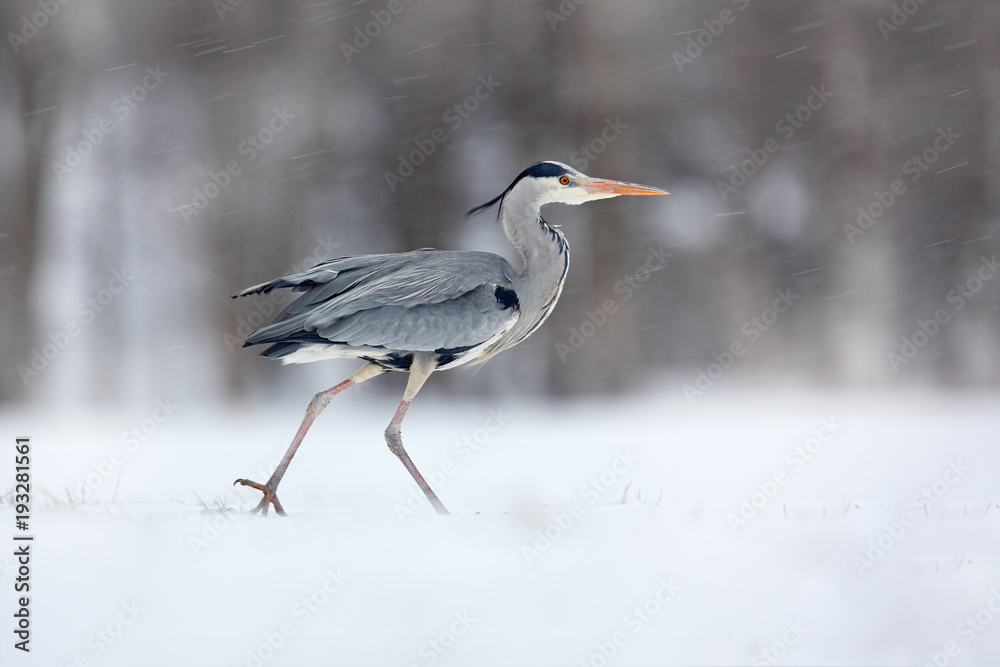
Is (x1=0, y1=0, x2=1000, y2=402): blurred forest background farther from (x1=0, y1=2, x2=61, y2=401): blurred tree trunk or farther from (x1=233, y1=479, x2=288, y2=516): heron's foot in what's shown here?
(x1=233, y1=479, x2=288, y2=516): heron's foot

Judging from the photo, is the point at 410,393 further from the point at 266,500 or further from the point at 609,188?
the point at 609,188

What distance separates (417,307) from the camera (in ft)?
12.9

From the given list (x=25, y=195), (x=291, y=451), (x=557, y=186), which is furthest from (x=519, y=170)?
(x=291, y=451)

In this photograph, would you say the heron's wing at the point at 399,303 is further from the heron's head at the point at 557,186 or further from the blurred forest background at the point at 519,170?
the blurred forest background at the point at 519,170

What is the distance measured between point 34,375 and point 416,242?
4322mm

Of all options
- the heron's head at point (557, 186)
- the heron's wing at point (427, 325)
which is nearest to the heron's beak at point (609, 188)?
the heron's head at point (557, 186)

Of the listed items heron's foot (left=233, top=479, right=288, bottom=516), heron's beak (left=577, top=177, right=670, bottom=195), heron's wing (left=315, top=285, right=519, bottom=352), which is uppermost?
heron's beak (left=577, top=177, right=670, bottom=195)

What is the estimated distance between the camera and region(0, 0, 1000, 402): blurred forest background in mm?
9031

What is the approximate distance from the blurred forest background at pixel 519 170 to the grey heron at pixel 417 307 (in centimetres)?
503

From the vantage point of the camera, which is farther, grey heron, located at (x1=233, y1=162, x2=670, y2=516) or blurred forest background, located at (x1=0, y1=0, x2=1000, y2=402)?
blurred forest background, located at (x1=0, y1=0, x2=1000, y2=402)

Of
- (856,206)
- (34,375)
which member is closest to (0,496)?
(34,375)

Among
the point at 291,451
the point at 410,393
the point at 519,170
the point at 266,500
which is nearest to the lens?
the point at 266,500

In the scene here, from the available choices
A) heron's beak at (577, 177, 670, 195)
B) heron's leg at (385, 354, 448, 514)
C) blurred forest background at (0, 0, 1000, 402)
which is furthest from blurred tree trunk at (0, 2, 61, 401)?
heron's beak at (577, 177, 670, 195)

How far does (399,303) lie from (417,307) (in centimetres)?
9
